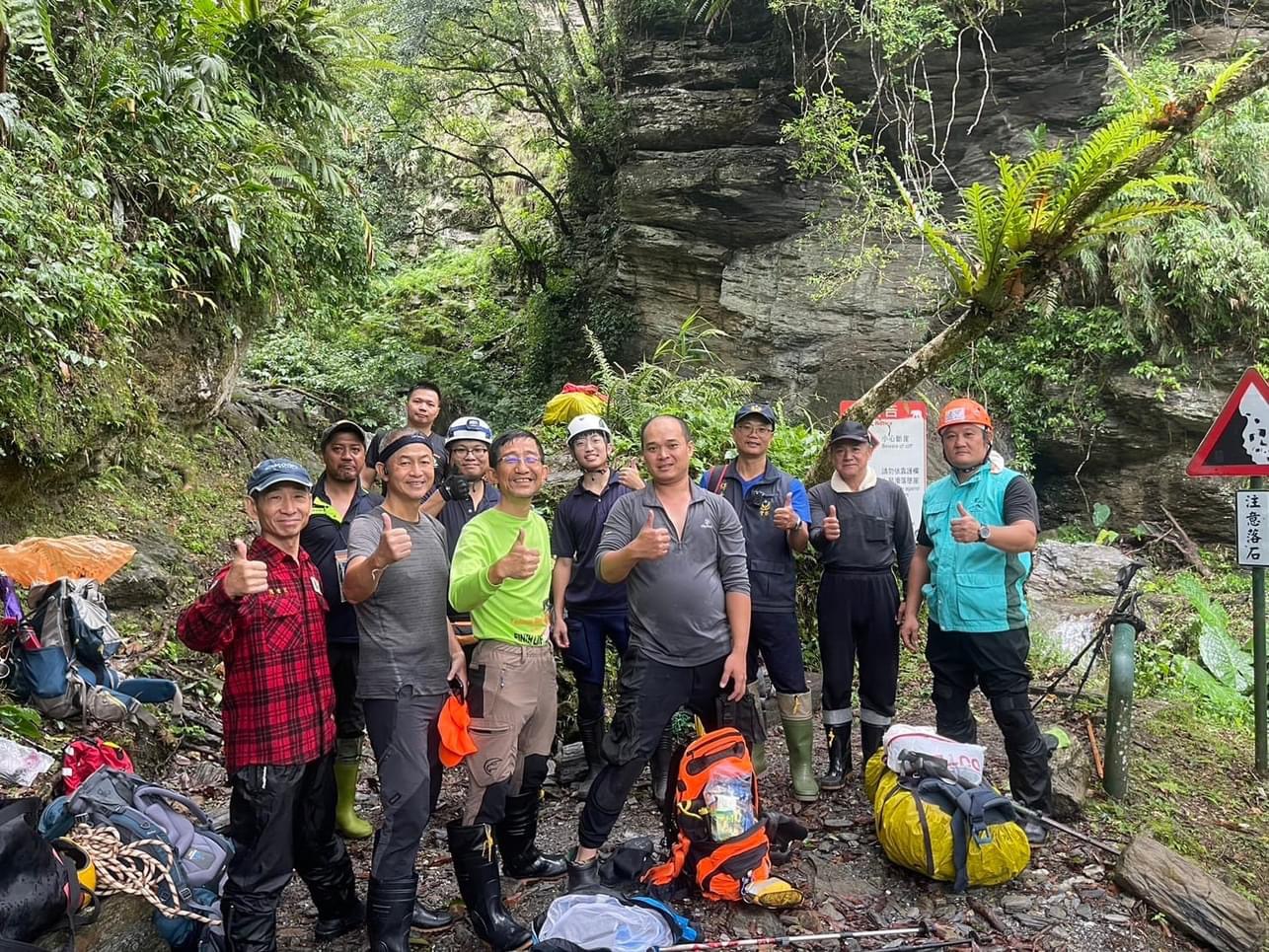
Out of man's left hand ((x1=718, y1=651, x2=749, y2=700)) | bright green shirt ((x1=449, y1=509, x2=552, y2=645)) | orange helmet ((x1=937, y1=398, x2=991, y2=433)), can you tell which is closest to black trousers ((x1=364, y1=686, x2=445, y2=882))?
bright green shirt ((x1=449, y1=509, x2=552, y2=645))

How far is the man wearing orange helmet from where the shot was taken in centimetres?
392

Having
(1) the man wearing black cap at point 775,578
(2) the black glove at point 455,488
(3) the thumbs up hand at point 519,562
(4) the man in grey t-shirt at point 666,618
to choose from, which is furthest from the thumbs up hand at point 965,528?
(2) the black glove at point 455,488

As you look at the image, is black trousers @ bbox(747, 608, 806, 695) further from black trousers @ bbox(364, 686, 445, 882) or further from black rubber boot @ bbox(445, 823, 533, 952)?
black trousers @ bbox(364, 686, 445, 882)

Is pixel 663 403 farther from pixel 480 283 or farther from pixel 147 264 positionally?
pixel 480 283

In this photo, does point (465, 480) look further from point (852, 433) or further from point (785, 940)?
point (785, 940)

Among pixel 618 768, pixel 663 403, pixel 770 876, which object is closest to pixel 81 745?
pixel 618 768

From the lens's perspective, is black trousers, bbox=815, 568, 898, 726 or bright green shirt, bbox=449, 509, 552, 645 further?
black trousers, bbox=815, 568, 898, 726

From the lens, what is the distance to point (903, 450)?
6.59m

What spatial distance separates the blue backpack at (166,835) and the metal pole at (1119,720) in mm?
4573

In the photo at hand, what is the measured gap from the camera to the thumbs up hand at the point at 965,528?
3.80 meters

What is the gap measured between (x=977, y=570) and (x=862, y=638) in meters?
0.84

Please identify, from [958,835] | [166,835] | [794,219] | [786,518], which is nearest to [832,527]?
[786,518]

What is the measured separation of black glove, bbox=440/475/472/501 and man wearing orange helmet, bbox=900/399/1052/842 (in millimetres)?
2678

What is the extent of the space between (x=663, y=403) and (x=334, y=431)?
5201 mm
